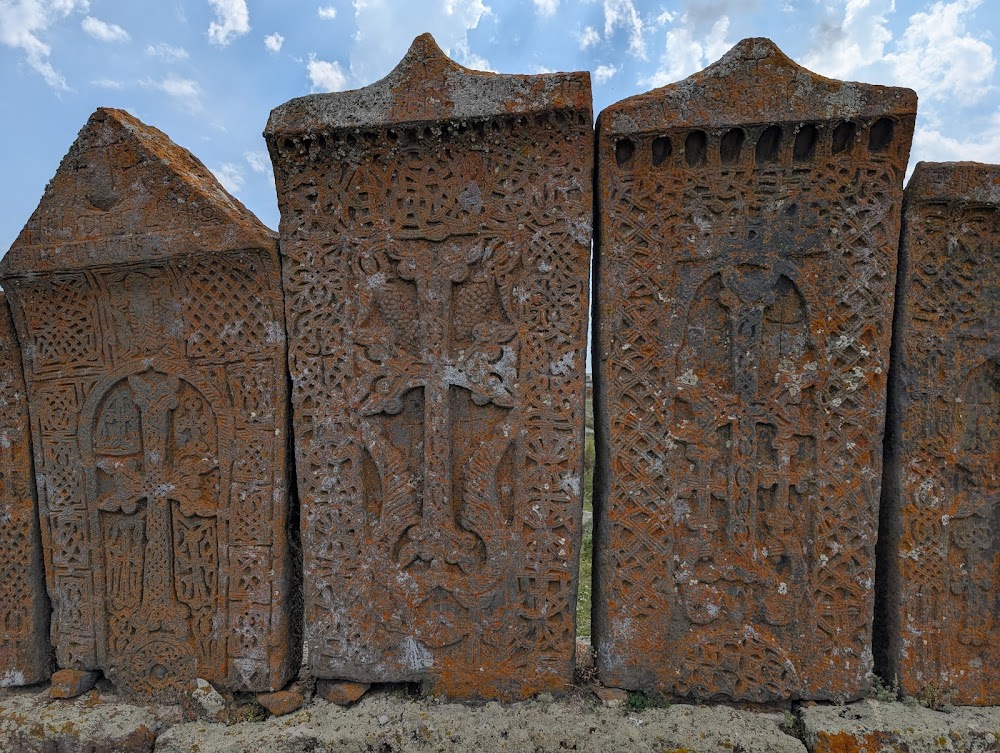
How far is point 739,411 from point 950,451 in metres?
0.84

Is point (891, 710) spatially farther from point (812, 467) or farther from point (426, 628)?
point (426, 628)

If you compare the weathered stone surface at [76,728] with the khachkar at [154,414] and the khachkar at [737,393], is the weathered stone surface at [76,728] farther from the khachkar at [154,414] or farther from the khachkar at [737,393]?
the khachkar at [737,393]

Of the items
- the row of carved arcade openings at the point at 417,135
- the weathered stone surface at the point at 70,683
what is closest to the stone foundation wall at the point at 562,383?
the row of carved arcade openings at the point at 417,135

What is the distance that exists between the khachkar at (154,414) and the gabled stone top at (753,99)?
1573 millimetres

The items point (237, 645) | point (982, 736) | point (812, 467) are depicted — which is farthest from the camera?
point (237, 645)

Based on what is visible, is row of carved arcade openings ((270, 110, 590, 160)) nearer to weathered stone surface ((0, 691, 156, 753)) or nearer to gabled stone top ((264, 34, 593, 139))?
gabled stone top ((264, 34, 593, 139))

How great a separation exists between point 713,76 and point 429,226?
4.01 feet

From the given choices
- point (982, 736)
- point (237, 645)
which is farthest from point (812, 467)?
point (237, 645)

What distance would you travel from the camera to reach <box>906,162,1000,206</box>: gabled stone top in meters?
Answer: 2.24

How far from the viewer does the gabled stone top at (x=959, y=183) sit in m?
2.24

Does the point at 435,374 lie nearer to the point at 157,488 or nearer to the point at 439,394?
the point at 439,394

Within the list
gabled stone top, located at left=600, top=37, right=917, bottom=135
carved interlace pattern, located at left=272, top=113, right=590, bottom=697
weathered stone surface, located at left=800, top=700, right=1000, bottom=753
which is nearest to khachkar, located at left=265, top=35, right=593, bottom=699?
carved interlace pattern, located at left=272, top=113, right=590, bottom=697

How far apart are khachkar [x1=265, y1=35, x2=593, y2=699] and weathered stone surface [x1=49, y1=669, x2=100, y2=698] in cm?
105

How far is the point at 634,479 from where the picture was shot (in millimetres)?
2338
